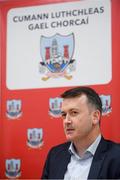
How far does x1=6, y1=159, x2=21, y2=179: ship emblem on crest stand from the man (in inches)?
17.6

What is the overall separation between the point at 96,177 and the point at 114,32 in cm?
107

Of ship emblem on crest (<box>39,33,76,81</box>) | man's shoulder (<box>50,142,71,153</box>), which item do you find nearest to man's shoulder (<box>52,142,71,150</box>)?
man's shoulder (<box>50,142,71,153</box>)

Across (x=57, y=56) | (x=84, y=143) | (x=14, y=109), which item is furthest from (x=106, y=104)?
(x=14, y=109)

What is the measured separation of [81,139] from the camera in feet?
7.72

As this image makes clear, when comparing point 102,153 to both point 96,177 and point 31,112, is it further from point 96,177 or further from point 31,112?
point 31,112

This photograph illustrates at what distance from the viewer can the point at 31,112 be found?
2830 mm

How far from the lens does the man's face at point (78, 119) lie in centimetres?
233

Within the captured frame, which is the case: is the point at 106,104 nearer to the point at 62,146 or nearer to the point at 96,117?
the point at 96,117

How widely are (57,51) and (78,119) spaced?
27.4 inches

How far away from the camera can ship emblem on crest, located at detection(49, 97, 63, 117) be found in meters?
2.78

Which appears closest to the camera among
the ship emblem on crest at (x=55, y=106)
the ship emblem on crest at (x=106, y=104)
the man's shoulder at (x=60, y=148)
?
the man's shoulder at (x=60, y=148)

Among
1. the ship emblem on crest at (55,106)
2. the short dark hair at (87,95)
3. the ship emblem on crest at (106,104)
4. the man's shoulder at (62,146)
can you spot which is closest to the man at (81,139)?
the short dark hair at (87,95)

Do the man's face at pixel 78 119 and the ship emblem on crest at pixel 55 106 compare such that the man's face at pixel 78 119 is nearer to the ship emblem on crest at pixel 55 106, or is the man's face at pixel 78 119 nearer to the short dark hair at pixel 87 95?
the short dark hair at pixel 87 95

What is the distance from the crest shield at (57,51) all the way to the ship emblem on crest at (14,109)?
36 cm
